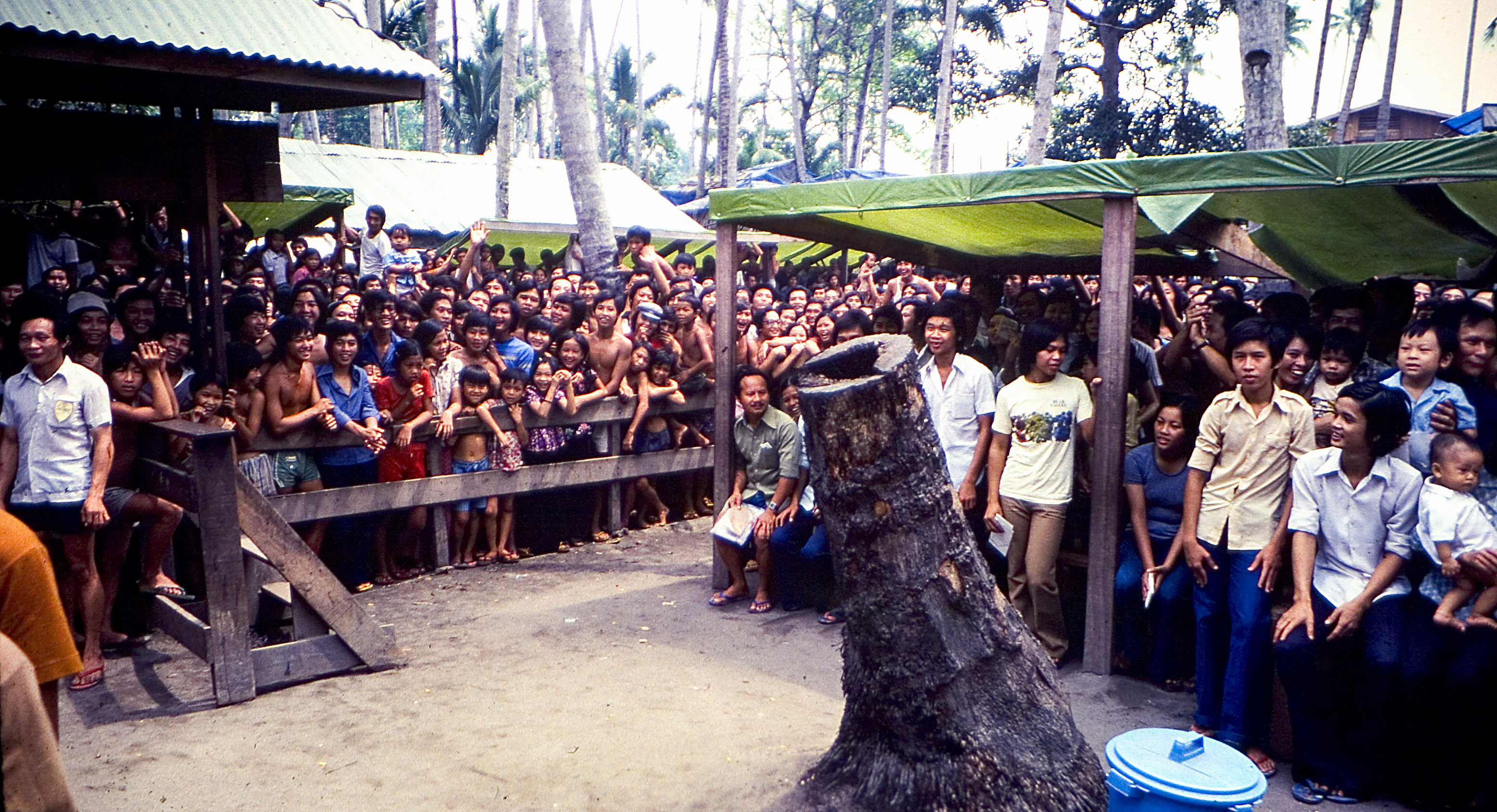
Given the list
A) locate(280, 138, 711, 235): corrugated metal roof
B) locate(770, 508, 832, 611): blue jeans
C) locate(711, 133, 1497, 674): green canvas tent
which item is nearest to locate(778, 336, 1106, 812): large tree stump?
locate(711, 133, 1497, 674): green canvas tent

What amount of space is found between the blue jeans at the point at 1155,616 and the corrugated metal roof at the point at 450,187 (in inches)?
480

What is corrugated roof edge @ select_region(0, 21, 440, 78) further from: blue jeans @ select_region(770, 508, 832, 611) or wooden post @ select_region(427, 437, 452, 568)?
blue jeans @ select_region(770, 508, 832, 611)

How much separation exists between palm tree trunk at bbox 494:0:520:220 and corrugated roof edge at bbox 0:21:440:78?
12.3 meters

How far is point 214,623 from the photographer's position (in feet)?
16.1

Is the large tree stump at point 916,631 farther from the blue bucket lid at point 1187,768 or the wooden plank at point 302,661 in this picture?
the wooden plank at point 302,661

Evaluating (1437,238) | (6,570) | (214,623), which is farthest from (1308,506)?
(214,623)

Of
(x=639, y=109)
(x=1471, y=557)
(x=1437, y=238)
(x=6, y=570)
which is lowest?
(x=1471, y=557)

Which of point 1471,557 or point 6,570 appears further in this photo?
point 1471,557

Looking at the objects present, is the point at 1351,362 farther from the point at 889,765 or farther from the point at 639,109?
the point at 639,109

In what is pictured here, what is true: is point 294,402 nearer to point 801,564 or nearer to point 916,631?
point 801,564

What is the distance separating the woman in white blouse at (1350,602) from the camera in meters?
4.11

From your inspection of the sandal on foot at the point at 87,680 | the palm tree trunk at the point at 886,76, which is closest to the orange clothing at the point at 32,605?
the sandal on foot at the point at 87,680

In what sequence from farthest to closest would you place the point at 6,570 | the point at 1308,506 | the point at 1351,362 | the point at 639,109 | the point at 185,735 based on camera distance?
1. the point at 639,109
2. the point at 1351,362
3. the point at 185,735
4. the point at 1308,506
5. the point at 6,570

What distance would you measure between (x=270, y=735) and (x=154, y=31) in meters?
3.49
